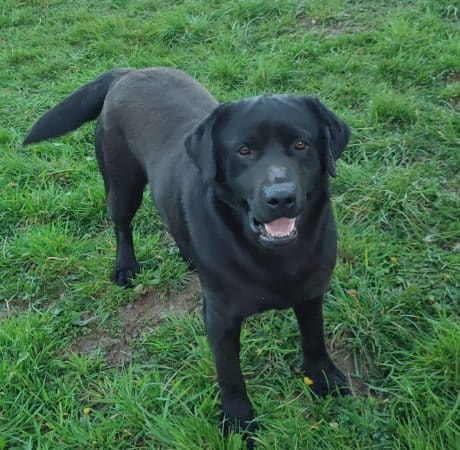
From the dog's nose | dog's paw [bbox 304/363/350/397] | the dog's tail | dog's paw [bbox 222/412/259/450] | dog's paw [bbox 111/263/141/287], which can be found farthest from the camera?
dog's paw [bbox 111/263/141/287]

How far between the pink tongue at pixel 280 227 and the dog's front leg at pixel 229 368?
1.25 ft

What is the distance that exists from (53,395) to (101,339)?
0.41 m

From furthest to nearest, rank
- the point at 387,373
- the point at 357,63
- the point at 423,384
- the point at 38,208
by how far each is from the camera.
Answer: the point at 357,63 → the point at 38,208 → the point at 387,373 → the point at 423,384

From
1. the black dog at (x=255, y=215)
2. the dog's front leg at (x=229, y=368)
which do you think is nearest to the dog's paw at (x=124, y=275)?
the black dog at (x=255, y=215)

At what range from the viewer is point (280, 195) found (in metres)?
1.99

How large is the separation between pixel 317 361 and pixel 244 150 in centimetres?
97

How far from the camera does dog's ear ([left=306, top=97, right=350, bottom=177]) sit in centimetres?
222

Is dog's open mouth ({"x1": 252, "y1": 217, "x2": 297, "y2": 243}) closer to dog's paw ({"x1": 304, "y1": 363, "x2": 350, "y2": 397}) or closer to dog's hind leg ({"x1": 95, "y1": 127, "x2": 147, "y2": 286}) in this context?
dog's paw ({"x1": 304, "y1": 363, "x2": 350, "y2": 397})

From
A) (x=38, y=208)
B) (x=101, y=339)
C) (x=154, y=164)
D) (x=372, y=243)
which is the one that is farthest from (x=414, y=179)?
(x=38, y=208)

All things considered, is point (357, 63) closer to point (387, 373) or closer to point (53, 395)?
point (387, 373)

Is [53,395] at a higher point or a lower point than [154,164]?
lower

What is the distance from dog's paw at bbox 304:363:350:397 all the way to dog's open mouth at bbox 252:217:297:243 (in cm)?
78

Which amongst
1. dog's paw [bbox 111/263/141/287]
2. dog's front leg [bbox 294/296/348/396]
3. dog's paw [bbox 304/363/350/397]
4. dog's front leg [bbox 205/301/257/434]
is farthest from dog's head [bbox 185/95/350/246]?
dog's paw [bbox 111/263/141/287]

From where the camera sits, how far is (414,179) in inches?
143
